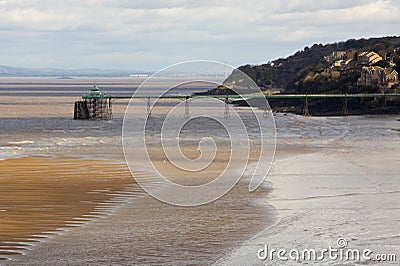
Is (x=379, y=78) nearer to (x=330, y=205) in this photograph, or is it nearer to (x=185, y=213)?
(x=330, y=205)

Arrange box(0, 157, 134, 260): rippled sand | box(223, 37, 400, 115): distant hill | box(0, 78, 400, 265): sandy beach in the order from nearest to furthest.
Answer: box(0, 78, 400, 265): sandy beach, box(0, 157, 134, 260): rippled sand, box(223, 37, 400, 115): distant hill

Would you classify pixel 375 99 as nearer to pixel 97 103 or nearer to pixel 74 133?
pixel 97 103

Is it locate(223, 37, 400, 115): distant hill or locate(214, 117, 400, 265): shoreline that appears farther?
locate(223, 37, 400, 115): distant hill

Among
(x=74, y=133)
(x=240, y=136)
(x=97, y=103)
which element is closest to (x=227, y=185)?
(x=240, y=136)

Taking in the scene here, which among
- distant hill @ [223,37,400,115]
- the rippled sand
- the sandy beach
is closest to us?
the sandy beach

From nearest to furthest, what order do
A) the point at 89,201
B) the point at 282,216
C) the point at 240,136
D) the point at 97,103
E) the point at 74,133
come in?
the point at 282,216
the point at 89,201
the point at 240,136
the point at 74,133
the point at 97,103

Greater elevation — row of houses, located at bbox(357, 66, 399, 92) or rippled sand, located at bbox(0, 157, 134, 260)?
row of houses, located at bbox(357, 66, 399, 92)

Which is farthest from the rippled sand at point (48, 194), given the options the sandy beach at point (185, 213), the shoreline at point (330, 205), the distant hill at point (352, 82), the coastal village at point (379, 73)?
the coastal village at point (379, 73)

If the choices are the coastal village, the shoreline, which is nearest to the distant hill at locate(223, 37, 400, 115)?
the coastal village

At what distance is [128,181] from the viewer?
1573cm

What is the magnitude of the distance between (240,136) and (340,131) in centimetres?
724

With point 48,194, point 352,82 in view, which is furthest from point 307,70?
point 48,194

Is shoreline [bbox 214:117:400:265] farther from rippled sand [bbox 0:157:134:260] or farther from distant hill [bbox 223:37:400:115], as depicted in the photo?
distant hill [bbox 223:37:400:115]

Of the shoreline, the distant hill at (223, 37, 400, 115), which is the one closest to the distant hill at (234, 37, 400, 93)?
the distant hill at (223, 37, 400, 115)
